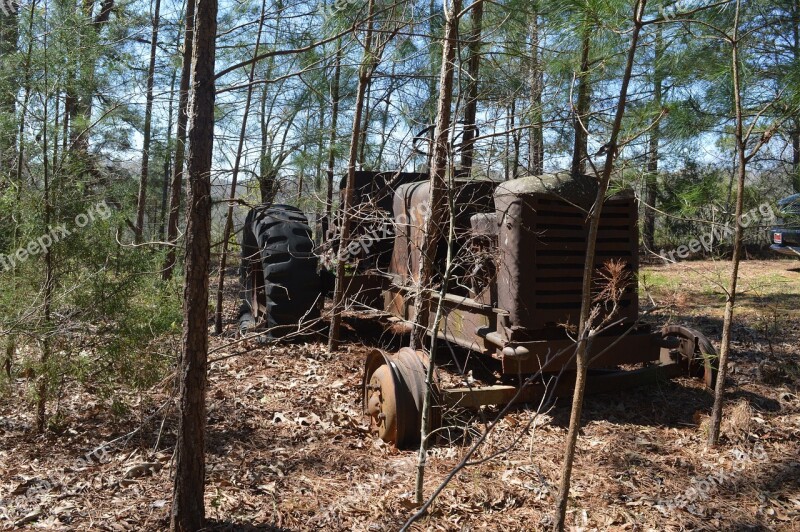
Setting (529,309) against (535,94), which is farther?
(535,94)

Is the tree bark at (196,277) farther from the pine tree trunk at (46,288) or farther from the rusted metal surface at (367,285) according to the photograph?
the rusted metal surface at (367,285)

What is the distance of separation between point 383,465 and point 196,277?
6.27ft

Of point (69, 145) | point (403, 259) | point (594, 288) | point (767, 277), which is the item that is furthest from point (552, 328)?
point (767, 277)

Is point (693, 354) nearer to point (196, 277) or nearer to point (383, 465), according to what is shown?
point (383, 465)

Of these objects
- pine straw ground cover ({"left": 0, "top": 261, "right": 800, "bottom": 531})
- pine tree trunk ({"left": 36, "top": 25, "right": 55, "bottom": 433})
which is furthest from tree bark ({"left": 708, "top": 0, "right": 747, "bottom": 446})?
pine tree trunk ({"left": 36, "top": 25, "right": 55, "bottom": 433})

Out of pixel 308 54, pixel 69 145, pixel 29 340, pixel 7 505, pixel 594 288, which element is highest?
pixel 308 54

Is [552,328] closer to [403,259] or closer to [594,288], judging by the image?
[594,288]

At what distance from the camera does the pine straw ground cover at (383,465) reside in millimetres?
3438

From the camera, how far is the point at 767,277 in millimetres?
11094

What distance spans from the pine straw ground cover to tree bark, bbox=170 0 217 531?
0.70 ft

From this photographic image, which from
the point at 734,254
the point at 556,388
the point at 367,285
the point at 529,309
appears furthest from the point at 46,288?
the point at 734,254

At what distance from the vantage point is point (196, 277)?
3004mm

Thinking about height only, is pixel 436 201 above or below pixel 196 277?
above

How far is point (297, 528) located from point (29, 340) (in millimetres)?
2404
